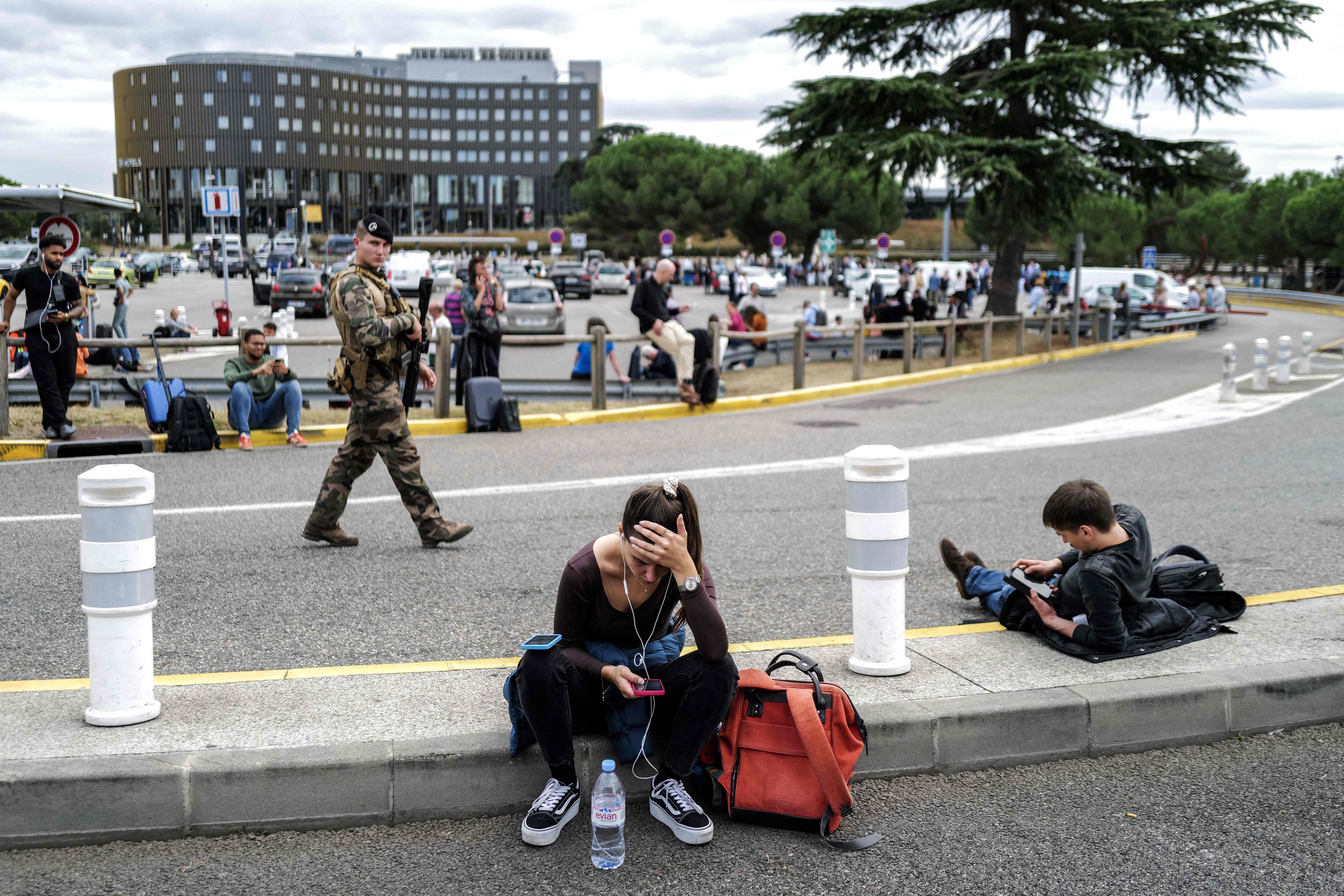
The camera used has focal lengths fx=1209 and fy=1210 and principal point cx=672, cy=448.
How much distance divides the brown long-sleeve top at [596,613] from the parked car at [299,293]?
3404 centimetres

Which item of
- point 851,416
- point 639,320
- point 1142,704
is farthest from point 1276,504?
point 639,320

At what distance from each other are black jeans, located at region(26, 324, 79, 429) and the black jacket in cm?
613

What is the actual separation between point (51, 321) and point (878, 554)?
366 inches

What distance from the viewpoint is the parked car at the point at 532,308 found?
98.2 ft

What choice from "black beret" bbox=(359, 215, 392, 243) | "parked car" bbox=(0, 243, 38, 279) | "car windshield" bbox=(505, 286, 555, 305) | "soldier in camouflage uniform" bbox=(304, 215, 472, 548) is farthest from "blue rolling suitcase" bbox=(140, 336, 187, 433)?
"car windshield" bbox=(505, 286, 555, 305)

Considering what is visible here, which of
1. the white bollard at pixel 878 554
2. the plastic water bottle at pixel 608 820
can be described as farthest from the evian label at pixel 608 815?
the white bollard at pixel 878 554

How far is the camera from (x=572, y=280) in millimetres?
52875

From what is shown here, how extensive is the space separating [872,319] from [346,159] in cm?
13375

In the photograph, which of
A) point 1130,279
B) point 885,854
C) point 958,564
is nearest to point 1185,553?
point 958,564

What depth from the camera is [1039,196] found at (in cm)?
2509

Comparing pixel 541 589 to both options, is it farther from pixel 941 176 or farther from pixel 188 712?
pixel 941 176

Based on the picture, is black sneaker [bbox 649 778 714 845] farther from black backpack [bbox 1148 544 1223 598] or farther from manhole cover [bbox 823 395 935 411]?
manhole cover [bbox 823 395 935 411]

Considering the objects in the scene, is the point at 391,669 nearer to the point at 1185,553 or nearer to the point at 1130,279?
the point at 1185,553

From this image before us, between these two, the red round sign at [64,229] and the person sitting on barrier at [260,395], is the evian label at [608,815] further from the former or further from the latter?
the red round sign at [64,229]
